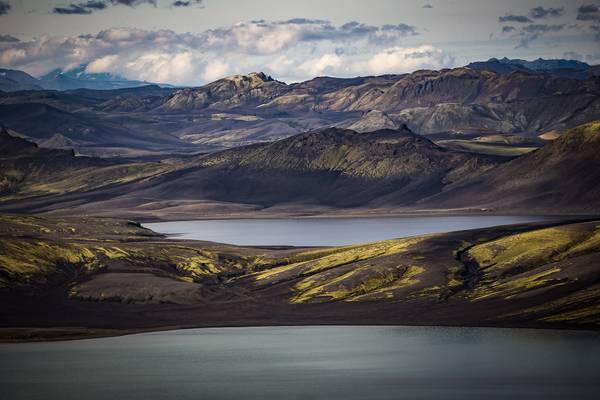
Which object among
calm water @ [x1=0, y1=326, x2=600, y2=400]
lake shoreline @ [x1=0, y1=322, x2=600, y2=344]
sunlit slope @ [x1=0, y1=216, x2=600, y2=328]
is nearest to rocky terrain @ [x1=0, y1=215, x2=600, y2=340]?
sunlit slope @ [x1=0, y1=216, x2=600, y2=328]

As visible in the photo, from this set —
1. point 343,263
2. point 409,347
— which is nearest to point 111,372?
point 409,347

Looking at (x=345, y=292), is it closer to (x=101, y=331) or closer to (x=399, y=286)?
(x=399, y=286)

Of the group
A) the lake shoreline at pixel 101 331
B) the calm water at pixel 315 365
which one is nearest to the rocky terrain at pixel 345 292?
the lake shoreline at pixel 101 331

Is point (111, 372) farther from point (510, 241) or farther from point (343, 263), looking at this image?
point (510, 241)

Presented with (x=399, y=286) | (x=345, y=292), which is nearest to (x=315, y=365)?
(x=345, y=292)

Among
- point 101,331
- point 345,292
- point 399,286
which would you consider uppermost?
point 399,286

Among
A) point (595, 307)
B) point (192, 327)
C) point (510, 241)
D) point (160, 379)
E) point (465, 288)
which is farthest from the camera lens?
point (510, 241)
